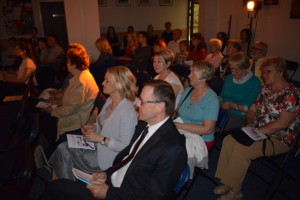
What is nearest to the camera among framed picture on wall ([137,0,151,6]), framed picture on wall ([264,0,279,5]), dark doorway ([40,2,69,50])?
framed picture on wall ([264,0,279,5])

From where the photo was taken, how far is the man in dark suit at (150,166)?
164cm

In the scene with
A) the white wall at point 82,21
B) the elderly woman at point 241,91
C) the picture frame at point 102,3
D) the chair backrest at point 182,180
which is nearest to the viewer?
the chair backrest at point 182,180

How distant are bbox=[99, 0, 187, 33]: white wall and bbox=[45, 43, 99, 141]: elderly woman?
24.6 ft

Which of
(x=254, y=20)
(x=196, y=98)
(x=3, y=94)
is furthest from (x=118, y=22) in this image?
(x=196, y=98)

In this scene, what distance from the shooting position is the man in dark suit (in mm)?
1642

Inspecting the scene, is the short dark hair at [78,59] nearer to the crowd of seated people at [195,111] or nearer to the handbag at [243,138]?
the crowd of seated people at [195,111]

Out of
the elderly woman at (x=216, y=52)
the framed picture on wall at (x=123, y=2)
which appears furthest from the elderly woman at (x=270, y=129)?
the framed picture on wall at (x=123, y=2)

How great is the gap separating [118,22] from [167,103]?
30.6 ft

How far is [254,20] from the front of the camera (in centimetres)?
712

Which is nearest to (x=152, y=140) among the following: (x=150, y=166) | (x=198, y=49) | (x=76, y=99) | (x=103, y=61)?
(x=150, y=166)

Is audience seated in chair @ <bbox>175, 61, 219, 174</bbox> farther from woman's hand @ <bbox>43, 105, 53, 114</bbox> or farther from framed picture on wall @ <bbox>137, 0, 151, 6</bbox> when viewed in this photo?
framed picture on wall @ <bbox>137, 0, 151, 6</bbox>

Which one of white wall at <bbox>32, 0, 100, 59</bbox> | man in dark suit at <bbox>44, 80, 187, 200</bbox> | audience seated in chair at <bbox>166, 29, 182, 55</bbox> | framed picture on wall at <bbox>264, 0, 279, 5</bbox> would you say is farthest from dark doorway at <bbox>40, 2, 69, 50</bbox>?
man in dark suit at <bbox>44, 80, 187, 200</bbox>

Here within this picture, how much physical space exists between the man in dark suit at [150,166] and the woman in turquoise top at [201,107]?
2.31 feet

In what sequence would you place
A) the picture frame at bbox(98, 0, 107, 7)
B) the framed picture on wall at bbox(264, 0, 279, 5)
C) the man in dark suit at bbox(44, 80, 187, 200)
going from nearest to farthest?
the man in dark suit at bbox(44, 80, 187, 200) → the framed picture on wall at bbox(264, 0, 279, 5) → the picture frame at bbox(98, 0, 107, 7)
